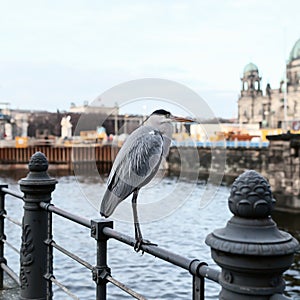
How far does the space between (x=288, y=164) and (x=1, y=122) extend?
50.2m

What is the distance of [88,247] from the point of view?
1113 cm

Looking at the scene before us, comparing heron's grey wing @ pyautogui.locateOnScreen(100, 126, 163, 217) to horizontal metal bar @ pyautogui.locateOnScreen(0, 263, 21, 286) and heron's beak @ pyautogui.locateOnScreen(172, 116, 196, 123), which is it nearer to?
heron's beak @ pyautogui.locateOnScreen(172, 116, 196, 123)

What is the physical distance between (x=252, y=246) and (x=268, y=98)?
87370 millimetres

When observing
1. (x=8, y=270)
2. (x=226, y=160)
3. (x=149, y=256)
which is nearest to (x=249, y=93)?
(x=226, y=160)

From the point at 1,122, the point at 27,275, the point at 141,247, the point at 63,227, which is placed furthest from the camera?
the point at 1,122

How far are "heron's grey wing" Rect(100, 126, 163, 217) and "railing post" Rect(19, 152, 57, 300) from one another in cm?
103

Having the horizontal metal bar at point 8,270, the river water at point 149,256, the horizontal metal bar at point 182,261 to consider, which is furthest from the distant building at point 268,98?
the horizontal metal bar at point 182,261

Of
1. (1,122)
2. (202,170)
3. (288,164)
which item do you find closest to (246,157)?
(202,170)

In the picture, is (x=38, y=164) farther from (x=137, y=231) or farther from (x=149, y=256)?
(x=149, y=256)

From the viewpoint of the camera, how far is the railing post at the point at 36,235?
3.59m

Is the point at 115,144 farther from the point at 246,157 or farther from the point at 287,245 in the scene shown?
the point at 246,157

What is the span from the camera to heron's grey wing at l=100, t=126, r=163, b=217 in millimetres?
2680

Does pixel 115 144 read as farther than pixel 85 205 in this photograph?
No

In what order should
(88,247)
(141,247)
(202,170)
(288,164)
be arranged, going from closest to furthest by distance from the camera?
(141,247) < (88,247) < (288,164) < (202,170)
